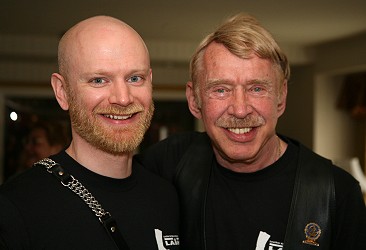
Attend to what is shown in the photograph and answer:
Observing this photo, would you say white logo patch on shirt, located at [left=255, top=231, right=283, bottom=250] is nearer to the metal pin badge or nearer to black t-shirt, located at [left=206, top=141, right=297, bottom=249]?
black t-shirt, located at [left=206, top=141, right=297, bottom=249]

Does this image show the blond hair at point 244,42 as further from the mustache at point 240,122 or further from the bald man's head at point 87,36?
the bald man's head at point 87,36

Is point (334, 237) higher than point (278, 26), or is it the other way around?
point (278, 26)

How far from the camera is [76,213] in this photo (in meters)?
1.48

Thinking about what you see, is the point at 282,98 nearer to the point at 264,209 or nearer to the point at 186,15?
the point at 264,209

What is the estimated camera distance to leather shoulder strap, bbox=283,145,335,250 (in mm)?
1815

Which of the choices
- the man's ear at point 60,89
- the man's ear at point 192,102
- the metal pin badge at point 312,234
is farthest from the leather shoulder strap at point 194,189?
the man's ear at point 60,89

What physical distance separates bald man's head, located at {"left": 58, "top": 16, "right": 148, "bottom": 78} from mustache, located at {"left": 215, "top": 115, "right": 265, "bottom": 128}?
0.43 meters

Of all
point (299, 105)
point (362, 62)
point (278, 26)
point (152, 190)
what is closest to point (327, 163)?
point (152, 190)

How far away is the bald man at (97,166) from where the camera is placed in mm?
1445

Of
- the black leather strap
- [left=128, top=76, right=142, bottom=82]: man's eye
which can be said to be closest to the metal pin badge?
the black leather strap

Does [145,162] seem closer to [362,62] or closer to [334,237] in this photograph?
[334,237]

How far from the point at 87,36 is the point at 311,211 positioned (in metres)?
1.01

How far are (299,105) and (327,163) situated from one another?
629 centimetres

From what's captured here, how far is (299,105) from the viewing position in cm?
808
